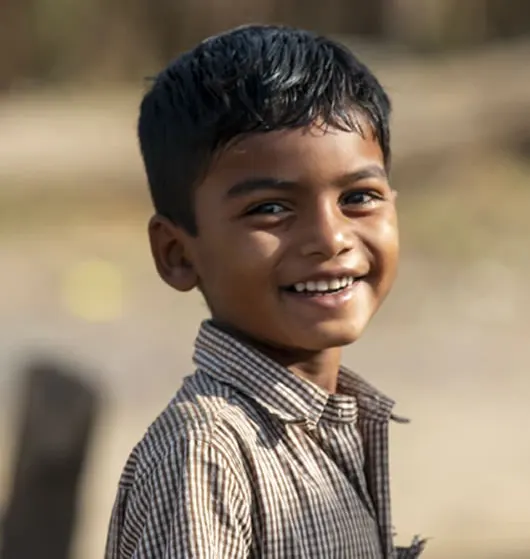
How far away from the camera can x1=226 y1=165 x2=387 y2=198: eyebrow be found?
4.72ft

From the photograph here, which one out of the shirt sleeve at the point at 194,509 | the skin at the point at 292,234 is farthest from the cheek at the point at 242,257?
the shirt sleeve at the point at 194,509

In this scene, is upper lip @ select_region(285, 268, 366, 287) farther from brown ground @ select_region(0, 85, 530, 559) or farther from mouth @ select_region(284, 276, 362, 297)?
brown ground @ select_region(0, 85, 530, 559)

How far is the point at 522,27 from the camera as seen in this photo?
12.1 m

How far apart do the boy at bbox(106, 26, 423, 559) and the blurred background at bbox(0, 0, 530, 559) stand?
1.30m

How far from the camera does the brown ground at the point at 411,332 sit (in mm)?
4184

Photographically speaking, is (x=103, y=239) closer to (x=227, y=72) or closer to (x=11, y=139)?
(x=11, y=139)

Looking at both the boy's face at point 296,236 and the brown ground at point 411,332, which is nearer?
the boy's face at point 296,236

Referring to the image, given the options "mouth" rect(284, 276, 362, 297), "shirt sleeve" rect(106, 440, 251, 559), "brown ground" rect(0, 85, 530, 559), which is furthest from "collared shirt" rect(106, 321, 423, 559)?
"brown ground" rect(0, 85, 530, 559)

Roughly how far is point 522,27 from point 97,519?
368 inches

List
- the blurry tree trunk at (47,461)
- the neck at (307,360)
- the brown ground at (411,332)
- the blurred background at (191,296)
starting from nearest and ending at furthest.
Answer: the neck at (307,360)
the blurry tree trunk at (47,461)
the blurred background at (191,296)
the brown ground at (411,332)

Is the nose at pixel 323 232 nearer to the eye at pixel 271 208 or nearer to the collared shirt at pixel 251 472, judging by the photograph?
the eye at pixel 271 208

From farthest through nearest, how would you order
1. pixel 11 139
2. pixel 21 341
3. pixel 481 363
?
pixel 11 139 < pixel 21 341 < pixel 481 363

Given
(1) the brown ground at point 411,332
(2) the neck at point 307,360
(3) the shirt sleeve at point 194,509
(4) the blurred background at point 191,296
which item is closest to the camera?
(3) the shirt sleeve at point 194,509

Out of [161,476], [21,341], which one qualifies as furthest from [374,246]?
[21,341]
